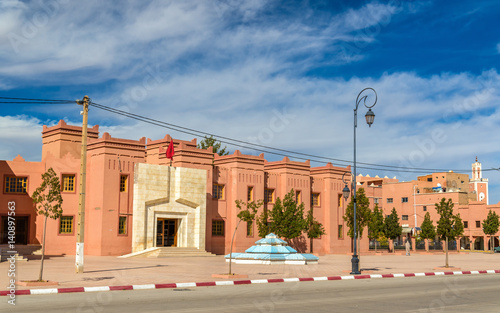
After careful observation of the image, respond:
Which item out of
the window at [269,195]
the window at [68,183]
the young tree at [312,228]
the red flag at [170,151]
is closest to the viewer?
the window at [68,183]

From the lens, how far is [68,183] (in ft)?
138

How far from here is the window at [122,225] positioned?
4191cm

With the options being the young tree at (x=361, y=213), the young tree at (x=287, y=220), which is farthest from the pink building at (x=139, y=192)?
the young tree at (x=361, y=213)

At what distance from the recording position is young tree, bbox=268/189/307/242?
48438 mm

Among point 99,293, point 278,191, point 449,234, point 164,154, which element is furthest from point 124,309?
point 278,191

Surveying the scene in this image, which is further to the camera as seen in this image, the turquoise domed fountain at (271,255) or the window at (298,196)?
the window at (298,196)

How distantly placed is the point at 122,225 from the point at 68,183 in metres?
5.22

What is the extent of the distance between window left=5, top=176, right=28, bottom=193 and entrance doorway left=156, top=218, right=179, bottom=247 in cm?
1028

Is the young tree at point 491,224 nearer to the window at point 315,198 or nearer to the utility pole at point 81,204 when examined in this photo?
the window at point 315,198

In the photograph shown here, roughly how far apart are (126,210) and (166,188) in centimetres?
349

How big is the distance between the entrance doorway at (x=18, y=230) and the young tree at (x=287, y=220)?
20311mm

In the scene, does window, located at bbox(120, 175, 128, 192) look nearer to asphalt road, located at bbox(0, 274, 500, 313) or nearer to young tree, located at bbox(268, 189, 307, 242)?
young tree, located at bbox(268, 189, 307, 242)

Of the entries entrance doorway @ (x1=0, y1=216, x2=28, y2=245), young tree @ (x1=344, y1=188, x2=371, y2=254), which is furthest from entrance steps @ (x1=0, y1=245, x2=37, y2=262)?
young tree @ (x1=344, y1=188, x2=371, y2=254)

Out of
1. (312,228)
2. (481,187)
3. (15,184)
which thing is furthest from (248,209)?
(481,187)
